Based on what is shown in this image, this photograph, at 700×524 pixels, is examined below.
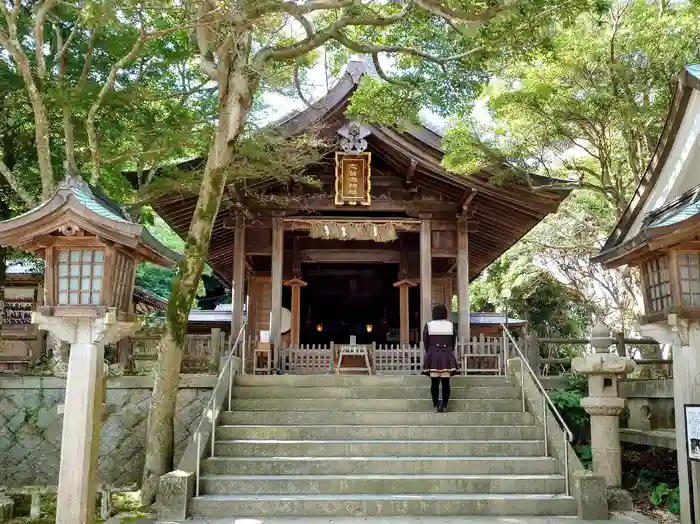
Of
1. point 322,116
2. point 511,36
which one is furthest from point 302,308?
point 511,36

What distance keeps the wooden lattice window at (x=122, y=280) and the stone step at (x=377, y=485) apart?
106 inches

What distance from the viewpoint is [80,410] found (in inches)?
265

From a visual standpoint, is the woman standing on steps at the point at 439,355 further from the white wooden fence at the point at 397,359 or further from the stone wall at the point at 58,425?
the stone wall at the point at 58,425

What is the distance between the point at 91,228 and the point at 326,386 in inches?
213

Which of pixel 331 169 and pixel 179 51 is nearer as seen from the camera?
pixel 179 51

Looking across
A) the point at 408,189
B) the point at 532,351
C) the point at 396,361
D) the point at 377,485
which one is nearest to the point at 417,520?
the point at 377,485

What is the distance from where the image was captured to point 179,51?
41.5 feet

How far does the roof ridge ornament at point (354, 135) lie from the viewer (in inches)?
543

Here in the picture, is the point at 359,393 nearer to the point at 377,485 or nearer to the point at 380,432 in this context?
the point at 380,432

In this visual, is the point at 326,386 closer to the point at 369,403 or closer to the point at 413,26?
the point at 369,403

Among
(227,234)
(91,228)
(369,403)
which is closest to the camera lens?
(91,228)

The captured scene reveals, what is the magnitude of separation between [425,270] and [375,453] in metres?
6.09

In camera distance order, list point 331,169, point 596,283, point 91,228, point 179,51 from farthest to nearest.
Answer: point 596,283, point 331,169, point 179,51, point 91,228

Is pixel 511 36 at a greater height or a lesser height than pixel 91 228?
greater
